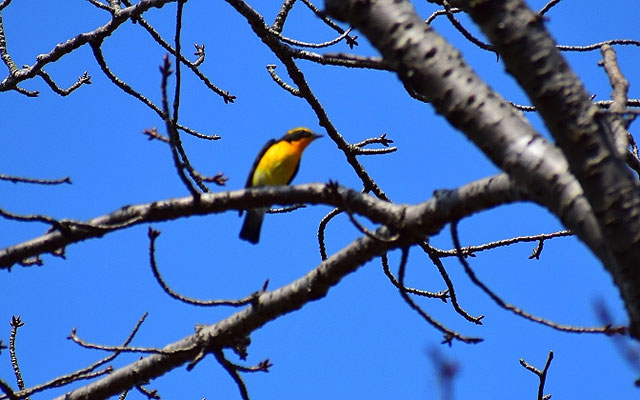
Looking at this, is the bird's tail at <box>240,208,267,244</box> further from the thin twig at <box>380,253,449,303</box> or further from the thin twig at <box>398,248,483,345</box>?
the thin twig at <box>398,248,483,345</box>

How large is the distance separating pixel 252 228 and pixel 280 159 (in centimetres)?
90

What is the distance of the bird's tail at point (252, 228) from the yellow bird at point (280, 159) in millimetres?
356

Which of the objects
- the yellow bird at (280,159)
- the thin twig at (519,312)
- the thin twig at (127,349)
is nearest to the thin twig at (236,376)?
the thin twig at (127,349)

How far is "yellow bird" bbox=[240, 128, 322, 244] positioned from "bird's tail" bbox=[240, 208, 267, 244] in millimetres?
356

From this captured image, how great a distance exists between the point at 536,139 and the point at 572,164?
23 cm

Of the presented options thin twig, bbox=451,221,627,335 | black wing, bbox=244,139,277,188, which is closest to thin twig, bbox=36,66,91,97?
black wing, bbox=244,139,277,188

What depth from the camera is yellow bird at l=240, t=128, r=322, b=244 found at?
6.83 metres


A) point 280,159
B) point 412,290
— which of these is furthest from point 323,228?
point 280,159

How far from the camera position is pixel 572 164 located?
5.60 ft

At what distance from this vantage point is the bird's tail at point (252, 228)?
24.0 feet

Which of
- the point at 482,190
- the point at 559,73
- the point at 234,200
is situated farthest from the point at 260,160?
the point at 559,73

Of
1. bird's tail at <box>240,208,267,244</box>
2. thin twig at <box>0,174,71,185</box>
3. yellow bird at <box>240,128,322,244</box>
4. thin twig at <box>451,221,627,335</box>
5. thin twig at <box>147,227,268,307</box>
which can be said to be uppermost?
yellow bird at <box>240,128,322,244</box>

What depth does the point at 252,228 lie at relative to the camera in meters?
7.34

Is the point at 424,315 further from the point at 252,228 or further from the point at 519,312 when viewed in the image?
the point at 252,228
